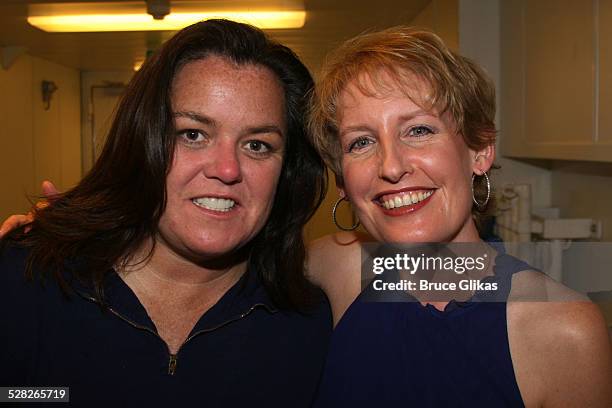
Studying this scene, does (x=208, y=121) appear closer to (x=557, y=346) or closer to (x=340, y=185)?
(x=340, y=185)

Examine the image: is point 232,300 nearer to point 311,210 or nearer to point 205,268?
point 205,268

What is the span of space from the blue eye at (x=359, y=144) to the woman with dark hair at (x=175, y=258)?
136mm

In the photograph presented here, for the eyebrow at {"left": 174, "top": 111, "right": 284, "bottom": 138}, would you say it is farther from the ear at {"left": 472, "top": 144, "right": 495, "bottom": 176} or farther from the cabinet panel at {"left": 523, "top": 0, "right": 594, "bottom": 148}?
the cabinet panel at {"left": 523, "top": 0, "right": 594, "bottom": 148}

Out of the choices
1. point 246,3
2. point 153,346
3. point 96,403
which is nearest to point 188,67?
point 153,346

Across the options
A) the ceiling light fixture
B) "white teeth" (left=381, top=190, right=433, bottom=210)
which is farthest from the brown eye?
the ceiling light fixture

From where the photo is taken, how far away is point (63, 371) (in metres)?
0.99

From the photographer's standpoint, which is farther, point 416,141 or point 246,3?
point 246,3

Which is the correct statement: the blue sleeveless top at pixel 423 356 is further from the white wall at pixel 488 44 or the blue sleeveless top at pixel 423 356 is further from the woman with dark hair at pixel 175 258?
the white wall at pixel 488 44

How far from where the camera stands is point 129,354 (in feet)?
3.28

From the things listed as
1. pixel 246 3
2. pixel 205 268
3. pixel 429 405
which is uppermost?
pixel 246 3

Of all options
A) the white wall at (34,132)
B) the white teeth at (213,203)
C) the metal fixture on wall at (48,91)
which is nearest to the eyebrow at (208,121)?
the white teeth at (213,203)

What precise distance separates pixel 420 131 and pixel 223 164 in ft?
1.10

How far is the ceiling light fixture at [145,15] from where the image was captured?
2.26 metres

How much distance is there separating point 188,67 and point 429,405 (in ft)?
2.36
